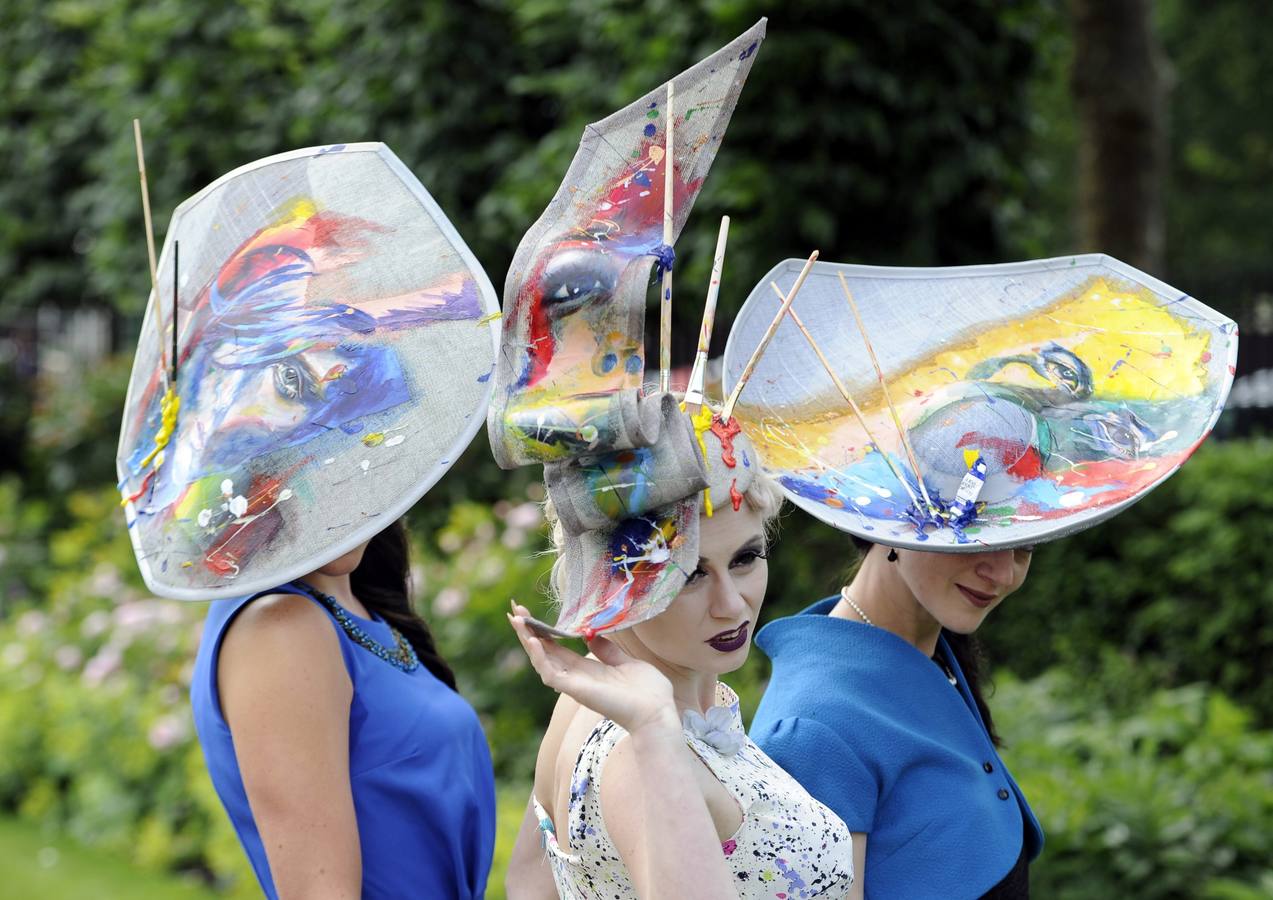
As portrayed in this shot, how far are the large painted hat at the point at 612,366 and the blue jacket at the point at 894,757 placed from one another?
57 centimetres

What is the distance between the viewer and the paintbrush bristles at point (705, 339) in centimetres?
171

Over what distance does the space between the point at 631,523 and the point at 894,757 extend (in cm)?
71

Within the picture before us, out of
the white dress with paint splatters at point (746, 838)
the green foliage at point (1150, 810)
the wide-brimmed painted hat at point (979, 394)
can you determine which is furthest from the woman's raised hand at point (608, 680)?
the green foliage at point (1150, 810)

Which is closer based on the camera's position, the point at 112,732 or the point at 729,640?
the point at 729,640

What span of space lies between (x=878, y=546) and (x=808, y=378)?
0.32 metres

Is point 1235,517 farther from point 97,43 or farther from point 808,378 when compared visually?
point 97,43

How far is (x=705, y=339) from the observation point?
1.72 meters

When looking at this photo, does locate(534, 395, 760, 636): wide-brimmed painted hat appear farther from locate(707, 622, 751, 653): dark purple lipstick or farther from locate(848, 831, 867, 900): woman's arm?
locate(848, 831, 867, 900): woman's arm

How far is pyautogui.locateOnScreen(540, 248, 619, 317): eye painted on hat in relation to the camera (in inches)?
65.1

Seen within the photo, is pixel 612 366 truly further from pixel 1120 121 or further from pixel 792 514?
pixel 1120 121

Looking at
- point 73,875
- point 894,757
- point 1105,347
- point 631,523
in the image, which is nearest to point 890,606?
point 894,757

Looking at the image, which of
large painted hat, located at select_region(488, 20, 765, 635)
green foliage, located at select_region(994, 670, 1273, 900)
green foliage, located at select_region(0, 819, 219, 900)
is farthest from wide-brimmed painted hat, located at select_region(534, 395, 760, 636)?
green foliage, located at select_region(0, 819, 219, 900)

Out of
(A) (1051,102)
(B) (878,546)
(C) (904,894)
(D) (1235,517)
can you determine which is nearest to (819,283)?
(B) (878,546)

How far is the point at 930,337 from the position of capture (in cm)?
235
